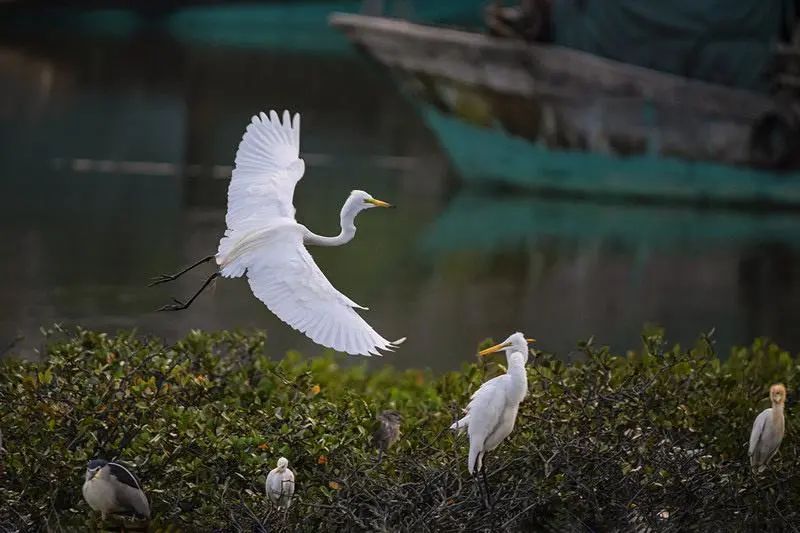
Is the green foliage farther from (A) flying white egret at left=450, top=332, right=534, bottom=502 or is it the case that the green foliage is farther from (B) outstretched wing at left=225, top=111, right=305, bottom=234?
(B) outstretched wing at left=225, top=111, right=305, bottom=234

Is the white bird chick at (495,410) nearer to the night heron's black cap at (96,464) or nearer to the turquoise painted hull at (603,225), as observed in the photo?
the night heron's black cap at (96,464)

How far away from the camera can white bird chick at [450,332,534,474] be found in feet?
11.0

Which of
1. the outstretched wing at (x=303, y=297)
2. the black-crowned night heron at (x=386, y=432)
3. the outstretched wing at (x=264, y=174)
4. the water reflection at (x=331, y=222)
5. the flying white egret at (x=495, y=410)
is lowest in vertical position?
the water reflection at (x=331, y=222)

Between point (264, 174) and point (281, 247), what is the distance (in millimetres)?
302

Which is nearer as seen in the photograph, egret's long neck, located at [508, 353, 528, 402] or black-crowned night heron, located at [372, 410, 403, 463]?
egret's long neck, located at [508, 353, 528, 402]

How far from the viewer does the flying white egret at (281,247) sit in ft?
11.4

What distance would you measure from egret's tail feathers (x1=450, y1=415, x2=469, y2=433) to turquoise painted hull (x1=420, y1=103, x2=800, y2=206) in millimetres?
5960

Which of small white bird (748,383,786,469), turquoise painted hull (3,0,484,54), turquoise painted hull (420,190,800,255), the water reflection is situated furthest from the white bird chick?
turquoise painted hull (3,0,484,54)

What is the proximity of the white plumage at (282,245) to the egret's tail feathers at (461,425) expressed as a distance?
26 centimetres

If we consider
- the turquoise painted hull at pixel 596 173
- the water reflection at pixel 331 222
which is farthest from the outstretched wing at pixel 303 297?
the turquoise painted hull at pixel 596 173

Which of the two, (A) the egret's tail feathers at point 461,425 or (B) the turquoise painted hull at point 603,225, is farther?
(B) the turquoise painted hull at point 603,225

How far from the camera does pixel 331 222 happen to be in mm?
9258

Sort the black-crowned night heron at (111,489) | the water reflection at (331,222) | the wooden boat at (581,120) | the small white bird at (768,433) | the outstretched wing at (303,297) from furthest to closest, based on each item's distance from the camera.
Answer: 1. the wooden boat at (581,120)
2. the water reflection at (331,222)
3. the small white bird at (768,433)
4. the outstretched wing at (303,297)
5. the black-crowned night heron at (111,489)

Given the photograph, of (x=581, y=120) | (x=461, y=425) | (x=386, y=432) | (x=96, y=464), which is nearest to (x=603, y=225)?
(x=581, y=120)
